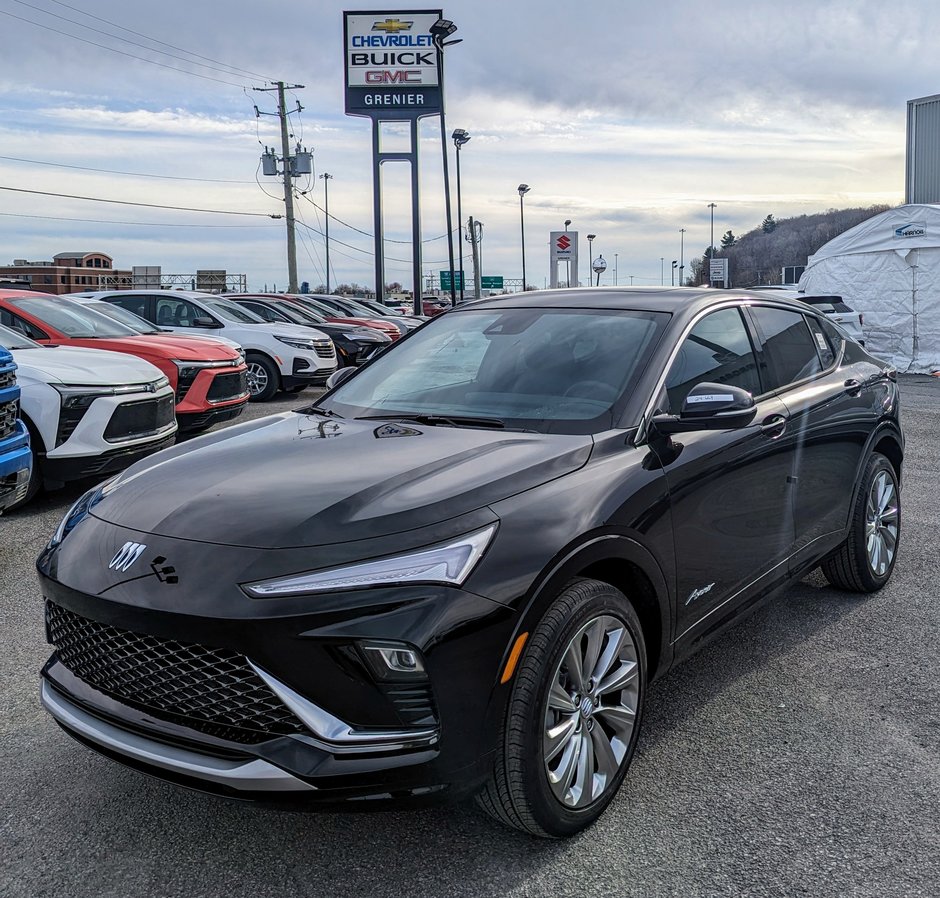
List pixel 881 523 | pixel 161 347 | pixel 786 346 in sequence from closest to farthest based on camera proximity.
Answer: pixel 786 346 < pixel 881 523 < pixel 161 347

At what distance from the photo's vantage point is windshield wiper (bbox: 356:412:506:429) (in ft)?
10.9

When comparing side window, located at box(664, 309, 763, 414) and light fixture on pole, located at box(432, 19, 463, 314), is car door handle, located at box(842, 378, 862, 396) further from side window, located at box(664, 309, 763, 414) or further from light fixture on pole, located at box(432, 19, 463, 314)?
light fixture on pole, located at box(432, 19, 463, 314)

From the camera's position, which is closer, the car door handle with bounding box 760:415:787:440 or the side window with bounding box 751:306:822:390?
the car door handle with bounding box 760:415:787:440

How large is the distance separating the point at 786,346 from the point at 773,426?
699 mm

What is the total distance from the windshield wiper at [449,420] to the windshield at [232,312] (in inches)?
456

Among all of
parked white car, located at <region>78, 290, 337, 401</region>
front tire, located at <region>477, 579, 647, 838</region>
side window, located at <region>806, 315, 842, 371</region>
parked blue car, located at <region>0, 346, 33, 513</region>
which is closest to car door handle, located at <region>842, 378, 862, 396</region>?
side window, located at <region>806, 315, 842, 371</region>

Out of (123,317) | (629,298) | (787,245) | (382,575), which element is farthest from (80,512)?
(787,245)

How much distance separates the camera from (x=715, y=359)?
12.4 ft

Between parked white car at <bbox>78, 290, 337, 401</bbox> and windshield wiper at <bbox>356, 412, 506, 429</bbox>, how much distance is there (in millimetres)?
10644

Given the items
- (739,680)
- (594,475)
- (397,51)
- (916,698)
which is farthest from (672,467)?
(397,51)

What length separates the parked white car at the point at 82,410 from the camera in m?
6.75

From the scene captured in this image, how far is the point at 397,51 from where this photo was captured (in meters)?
31.9

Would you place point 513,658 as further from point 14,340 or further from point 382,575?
point 14,340

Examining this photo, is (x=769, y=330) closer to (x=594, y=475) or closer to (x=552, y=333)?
(x=552, y=333)
